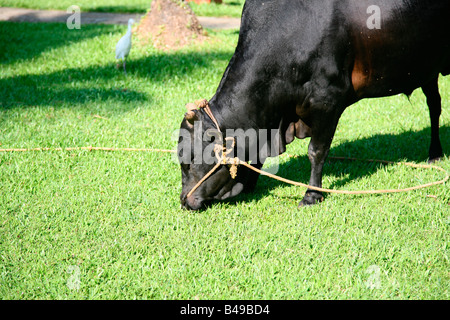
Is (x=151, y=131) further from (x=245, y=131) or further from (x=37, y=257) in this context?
(x=37, y=257)

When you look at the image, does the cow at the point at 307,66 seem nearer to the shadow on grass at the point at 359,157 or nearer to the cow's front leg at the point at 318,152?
the cow's front leg at the point at 318,152

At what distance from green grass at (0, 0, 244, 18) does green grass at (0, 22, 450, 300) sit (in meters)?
6.92

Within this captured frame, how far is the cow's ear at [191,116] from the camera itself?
Result: 4039 millimetres

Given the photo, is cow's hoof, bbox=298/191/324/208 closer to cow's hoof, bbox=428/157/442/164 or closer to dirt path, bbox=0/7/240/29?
cow's hoof, bbox=428/157/442/164

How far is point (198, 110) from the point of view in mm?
4199

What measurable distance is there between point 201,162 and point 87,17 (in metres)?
10.0

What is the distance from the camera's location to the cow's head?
416cm

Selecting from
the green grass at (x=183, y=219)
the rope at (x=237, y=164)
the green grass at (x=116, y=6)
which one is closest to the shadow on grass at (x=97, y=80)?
the green grass at (x=183, y=219)

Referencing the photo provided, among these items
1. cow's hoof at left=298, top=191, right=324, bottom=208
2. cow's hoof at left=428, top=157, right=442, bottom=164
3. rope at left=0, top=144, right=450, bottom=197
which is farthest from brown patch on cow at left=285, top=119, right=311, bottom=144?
cow's hoof at left=428, top=157, right=442, bottom=164

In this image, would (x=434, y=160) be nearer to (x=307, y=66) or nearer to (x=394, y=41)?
(x=394, y=41)

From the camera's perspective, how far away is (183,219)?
4352mm

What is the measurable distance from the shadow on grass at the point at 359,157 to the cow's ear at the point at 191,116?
0.98 m

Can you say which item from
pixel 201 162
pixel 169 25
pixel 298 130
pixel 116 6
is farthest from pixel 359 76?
pixel 116 6
